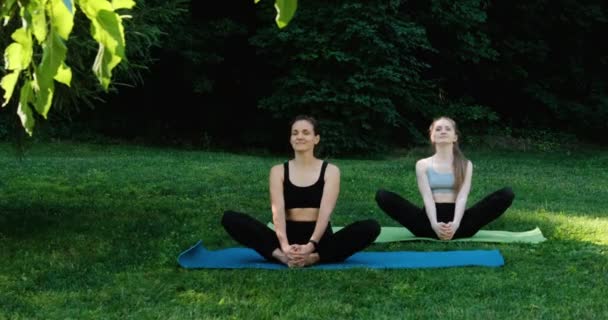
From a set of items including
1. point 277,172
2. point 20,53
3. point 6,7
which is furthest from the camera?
point 277,172

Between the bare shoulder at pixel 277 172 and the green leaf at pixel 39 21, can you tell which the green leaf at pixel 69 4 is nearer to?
the green leaf at pixel 39 21

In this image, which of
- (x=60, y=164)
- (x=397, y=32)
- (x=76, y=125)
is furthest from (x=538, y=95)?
(x=60, y=164)

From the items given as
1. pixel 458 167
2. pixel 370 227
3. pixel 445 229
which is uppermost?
pixel 458 167

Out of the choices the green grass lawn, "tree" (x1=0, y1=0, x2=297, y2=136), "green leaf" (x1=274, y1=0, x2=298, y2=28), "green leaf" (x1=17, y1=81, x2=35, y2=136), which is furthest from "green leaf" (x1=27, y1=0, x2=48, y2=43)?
the green grass lawn

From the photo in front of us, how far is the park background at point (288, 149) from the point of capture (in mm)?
4340

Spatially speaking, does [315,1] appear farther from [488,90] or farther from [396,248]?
[396,248]

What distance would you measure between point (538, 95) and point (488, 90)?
4.47 ft

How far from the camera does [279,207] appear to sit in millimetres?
5070

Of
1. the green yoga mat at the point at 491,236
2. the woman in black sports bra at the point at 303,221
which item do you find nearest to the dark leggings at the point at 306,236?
the woman in black sports bra at the point at 303,221

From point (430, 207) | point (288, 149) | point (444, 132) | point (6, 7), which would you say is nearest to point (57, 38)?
point (6, 7)

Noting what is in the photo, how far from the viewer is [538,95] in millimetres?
19797

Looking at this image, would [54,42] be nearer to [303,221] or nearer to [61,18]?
[61,18]

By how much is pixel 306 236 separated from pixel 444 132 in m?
1.65

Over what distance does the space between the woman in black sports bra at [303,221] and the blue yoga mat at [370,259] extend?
94 millimetres
